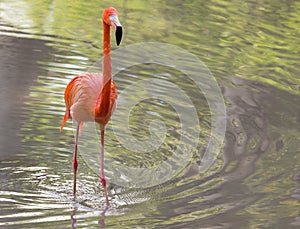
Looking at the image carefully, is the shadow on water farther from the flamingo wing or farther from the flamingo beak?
the flamingo beak

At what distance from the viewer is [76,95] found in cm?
556

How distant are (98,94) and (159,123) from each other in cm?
142

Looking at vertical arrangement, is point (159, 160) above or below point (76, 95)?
below

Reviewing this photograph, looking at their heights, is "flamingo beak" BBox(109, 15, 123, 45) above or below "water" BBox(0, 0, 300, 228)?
above

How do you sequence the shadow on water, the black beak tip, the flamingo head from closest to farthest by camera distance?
the black beak tip, the flamingo head, the shadow on water

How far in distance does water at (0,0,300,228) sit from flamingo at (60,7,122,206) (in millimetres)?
360

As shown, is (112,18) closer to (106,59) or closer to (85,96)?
(106,59)

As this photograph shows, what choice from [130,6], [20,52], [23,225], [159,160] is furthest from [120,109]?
[130,6]

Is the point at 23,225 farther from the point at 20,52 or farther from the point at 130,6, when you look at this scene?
the point at 130,6

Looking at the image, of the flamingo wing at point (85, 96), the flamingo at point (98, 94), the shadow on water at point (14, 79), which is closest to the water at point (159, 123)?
the shadow on water at point (14, 79)

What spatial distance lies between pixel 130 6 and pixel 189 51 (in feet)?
7.96

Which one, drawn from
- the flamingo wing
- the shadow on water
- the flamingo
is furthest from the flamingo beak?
the shadow on water

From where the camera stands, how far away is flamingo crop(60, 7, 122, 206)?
511 centimetres

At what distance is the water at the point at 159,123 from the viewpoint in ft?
16.6
